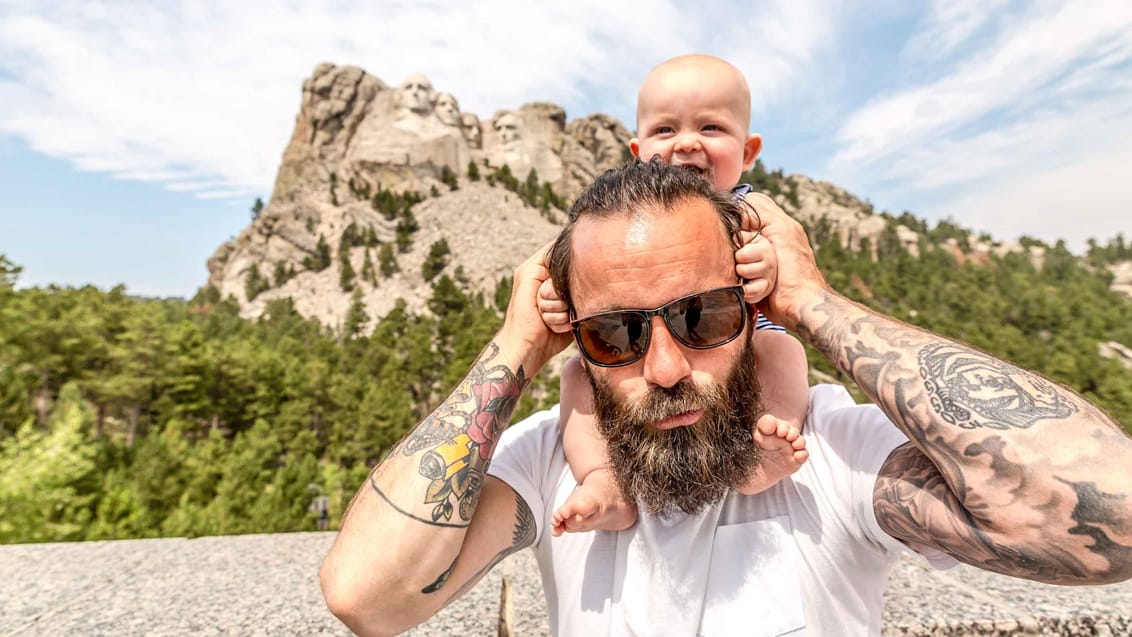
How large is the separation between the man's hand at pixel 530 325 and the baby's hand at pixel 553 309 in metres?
0.02

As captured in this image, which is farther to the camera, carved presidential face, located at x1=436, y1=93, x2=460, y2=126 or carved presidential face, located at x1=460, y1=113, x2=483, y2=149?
carved presidential face, located at x1=460, y1=113, x2=483, y2=149

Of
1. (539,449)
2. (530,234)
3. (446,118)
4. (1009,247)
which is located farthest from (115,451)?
(1009,247)

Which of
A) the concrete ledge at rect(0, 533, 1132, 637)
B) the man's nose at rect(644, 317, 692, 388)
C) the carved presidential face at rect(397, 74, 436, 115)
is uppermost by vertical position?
the carved presidential face at rect(397, 74, 436, 115)

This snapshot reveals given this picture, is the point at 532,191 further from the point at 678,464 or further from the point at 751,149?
the point at 678,464

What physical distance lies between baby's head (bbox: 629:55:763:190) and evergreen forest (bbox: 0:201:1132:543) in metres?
11.2

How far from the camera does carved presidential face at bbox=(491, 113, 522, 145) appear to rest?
8744 cm

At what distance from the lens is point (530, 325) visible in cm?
181

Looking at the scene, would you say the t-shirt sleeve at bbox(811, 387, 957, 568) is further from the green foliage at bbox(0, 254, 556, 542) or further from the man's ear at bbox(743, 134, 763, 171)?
the green foliage at bbox(0, 254, 556, 542)

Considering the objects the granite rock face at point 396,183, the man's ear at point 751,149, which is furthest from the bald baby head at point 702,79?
the granite rock face at point 396,183

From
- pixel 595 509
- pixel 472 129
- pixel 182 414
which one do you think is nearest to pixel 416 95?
pixel 472 129

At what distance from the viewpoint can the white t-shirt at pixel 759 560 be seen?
4.85ft

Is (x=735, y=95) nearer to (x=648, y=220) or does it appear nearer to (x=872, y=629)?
(x=648, y=220)

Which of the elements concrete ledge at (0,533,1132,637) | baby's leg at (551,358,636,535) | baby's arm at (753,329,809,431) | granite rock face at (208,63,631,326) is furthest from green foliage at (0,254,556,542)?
baby's arm at (753,329,809,431)

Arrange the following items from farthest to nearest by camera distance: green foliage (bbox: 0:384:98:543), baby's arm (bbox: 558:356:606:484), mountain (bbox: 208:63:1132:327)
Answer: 1. mountain (bbox: 208:63:1132:327)
2. green foliage (bbox: 0:384:98:543)
3. baby's arm (bbox: 558:356:606:484)
